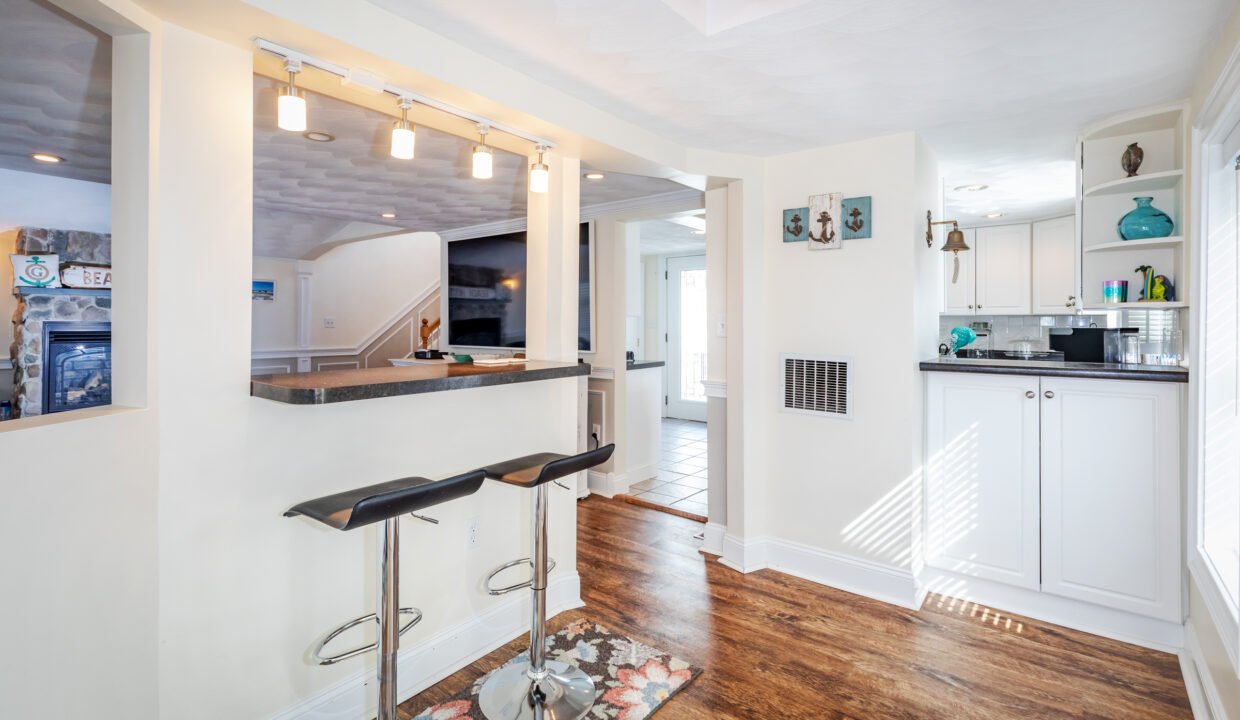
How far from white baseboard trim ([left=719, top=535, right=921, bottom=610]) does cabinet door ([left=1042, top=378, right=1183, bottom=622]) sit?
59 centimetres

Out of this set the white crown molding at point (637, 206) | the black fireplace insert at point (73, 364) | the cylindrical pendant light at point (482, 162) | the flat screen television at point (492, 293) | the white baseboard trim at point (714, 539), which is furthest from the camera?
the flat screen television at point (492, 293)

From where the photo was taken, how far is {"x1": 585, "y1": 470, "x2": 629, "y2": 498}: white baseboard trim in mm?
4527

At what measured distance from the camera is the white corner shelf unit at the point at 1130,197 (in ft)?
8.06

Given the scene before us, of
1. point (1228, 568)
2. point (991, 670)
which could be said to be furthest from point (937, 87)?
point (991, 670)

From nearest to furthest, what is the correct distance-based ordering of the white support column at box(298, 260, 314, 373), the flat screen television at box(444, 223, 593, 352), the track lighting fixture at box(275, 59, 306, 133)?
the track lighting fixture at box(275, 59, 306, 133) < the flat screen television at box(444, 223, 593, 352) < the white support column at box(298, 260, 314, 373)

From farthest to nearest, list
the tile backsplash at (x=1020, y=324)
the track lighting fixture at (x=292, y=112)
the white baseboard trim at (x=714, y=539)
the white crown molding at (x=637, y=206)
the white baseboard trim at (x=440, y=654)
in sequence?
the tile backsplash at (x=1020, y=324) → the white crown molding at (x=637, y=206) → the white baseboard trim at (x=714, y=539) → the white baseboard trim at (x=440, y=654) → the track lighting fixture at (x=292, y=112)

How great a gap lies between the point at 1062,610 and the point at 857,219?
1.95m

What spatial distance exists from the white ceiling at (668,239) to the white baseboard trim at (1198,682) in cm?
418

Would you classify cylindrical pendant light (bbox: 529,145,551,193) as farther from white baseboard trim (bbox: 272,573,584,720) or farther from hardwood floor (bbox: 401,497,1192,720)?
hardwood floor (bbox: 401,497,1192,720)

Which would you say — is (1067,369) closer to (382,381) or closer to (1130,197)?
(1130,197)

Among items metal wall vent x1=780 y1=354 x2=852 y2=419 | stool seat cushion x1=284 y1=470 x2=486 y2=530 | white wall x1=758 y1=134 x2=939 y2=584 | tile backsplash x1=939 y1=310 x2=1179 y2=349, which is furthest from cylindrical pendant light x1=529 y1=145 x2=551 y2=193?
tile backsplash x1=939 y1=310 x2=1179 y2=349

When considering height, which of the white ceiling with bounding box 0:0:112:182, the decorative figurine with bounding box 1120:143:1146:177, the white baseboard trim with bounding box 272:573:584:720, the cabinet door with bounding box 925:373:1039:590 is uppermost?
the white ceiling with bounding box 0:0:112:182

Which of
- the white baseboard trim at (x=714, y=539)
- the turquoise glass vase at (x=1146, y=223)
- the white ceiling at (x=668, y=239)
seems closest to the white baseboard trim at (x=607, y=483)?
the white baseboard trim at (x=714, y=539)

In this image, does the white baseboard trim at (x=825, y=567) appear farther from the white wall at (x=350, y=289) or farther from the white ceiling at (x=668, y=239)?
the white wall at (x=350, y=289)
